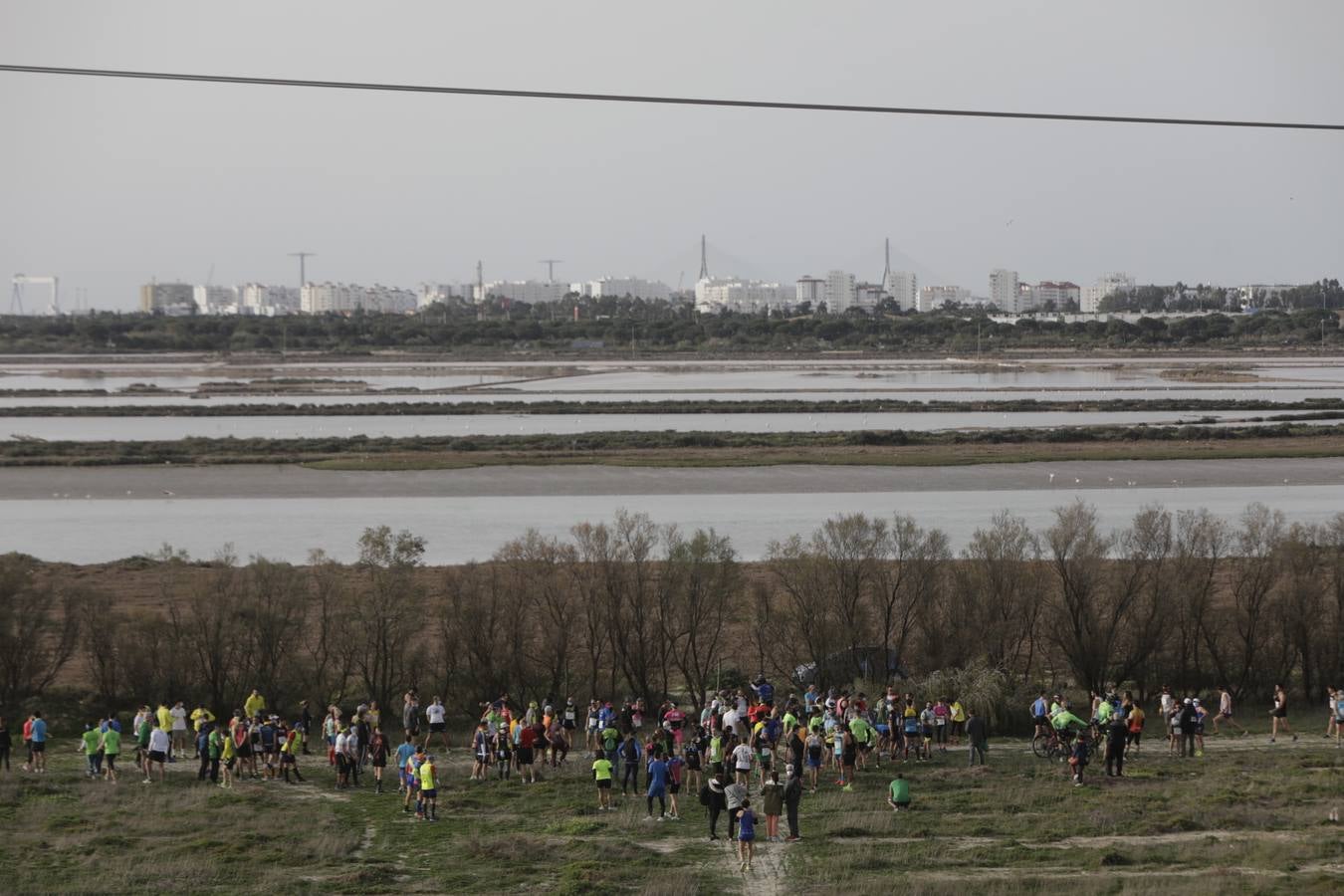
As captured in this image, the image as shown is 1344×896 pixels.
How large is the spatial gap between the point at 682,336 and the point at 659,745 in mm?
162802

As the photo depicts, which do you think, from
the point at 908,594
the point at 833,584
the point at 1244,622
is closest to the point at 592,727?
the point at 833,584

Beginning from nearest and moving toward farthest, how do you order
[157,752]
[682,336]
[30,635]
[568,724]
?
[157,752] < [568,724] < [30,635] < [682,336]

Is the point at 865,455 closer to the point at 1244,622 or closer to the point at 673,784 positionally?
the point at 1244,622

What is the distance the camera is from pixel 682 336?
177875 millimetres

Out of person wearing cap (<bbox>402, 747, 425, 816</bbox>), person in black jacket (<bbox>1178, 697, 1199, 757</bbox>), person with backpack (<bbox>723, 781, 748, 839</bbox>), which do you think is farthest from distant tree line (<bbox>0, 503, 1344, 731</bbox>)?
person with backpack (<bbox>723, 781, 748, 839</bbox>)

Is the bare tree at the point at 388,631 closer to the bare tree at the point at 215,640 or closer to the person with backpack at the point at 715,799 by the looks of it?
the bare tree at the point at 215,640

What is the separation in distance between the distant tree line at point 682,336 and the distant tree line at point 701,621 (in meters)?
135

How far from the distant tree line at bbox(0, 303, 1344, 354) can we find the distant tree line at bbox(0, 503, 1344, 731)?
13533 centimetres

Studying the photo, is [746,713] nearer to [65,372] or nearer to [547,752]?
[547,752]

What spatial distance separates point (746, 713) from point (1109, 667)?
887 cm

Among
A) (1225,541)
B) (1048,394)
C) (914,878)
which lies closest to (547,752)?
(914,878)

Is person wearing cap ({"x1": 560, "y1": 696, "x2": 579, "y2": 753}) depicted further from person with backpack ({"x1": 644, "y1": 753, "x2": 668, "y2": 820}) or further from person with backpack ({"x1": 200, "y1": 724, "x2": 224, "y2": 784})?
person with backpack ({"x1": 200, "y1": 724, "x2": 224, "y2": 784})

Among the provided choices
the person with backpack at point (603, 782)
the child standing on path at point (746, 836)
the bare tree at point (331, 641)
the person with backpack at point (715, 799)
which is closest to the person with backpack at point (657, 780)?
the person with backpack at point (603, 782)

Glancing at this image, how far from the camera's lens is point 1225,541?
2748 centimetres
